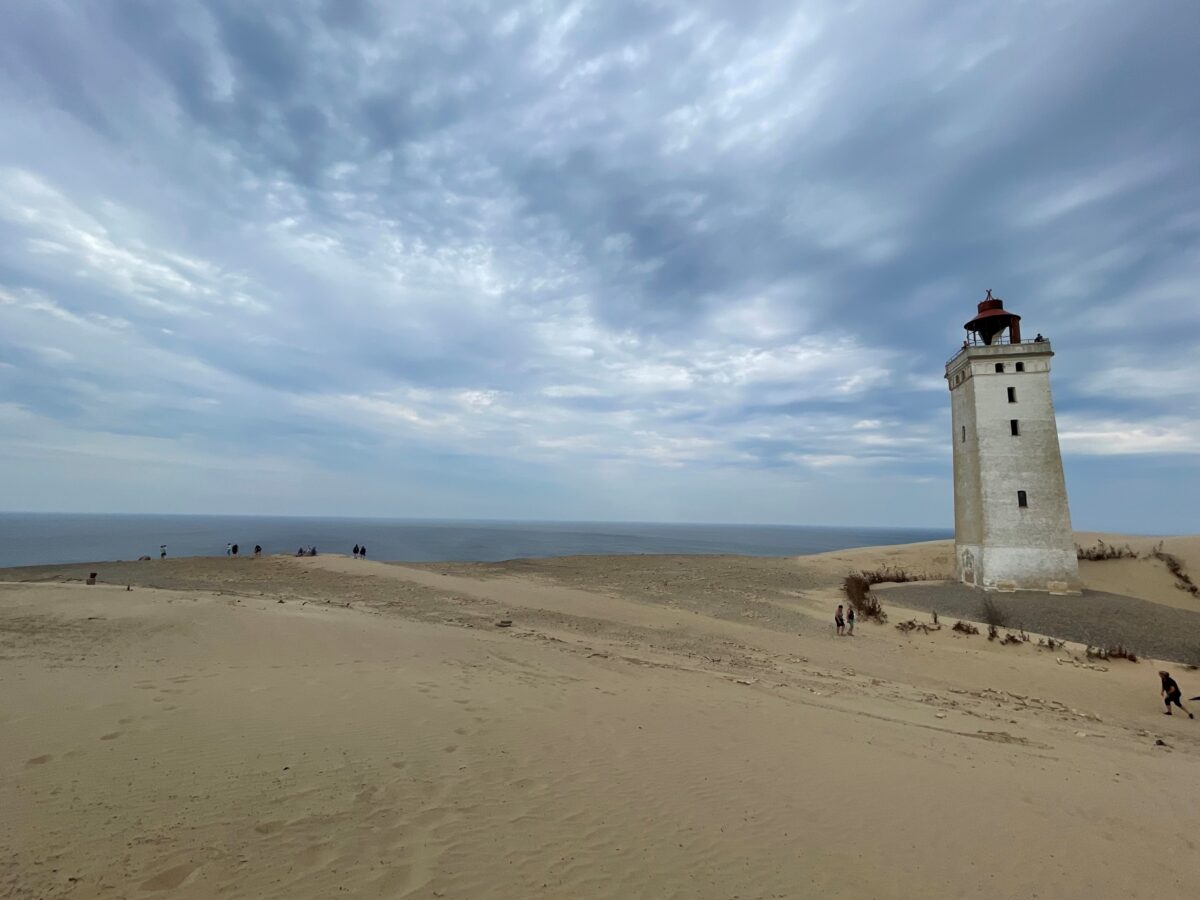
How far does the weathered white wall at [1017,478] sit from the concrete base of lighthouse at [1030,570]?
1.6 inches

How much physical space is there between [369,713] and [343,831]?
3.67m

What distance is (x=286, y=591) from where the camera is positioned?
1045 inches

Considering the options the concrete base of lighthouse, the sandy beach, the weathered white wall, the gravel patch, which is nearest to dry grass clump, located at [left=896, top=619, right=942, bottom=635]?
the gravel patch

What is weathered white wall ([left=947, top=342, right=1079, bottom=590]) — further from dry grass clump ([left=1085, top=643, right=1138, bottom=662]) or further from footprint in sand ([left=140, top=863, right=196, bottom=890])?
footprint in sand ([left=140, top=863, right=196, bottom=890])

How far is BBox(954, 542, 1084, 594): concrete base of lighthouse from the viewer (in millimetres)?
26844

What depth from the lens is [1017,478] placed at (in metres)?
27.8

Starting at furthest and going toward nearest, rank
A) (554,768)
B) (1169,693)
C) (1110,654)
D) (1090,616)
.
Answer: (1090,616) < (1110,654) < (1169,693) < (554,768)

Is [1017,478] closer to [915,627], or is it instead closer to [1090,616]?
[1090,616]

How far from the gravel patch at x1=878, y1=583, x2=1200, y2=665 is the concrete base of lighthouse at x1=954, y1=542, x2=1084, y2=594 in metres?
0.62

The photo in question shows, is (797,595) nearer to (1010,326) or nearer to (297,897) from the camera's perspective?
(1010,326)

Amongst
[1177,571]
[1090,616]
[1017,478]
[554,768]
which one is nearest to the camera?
[554,768]

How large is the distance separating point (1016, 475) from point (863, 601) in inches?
413

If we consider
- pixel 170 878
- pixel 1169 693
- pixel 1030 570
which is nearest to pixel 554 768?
pixel 170 878

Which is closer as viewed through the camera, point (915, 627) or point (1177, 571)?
point (915, 627)
